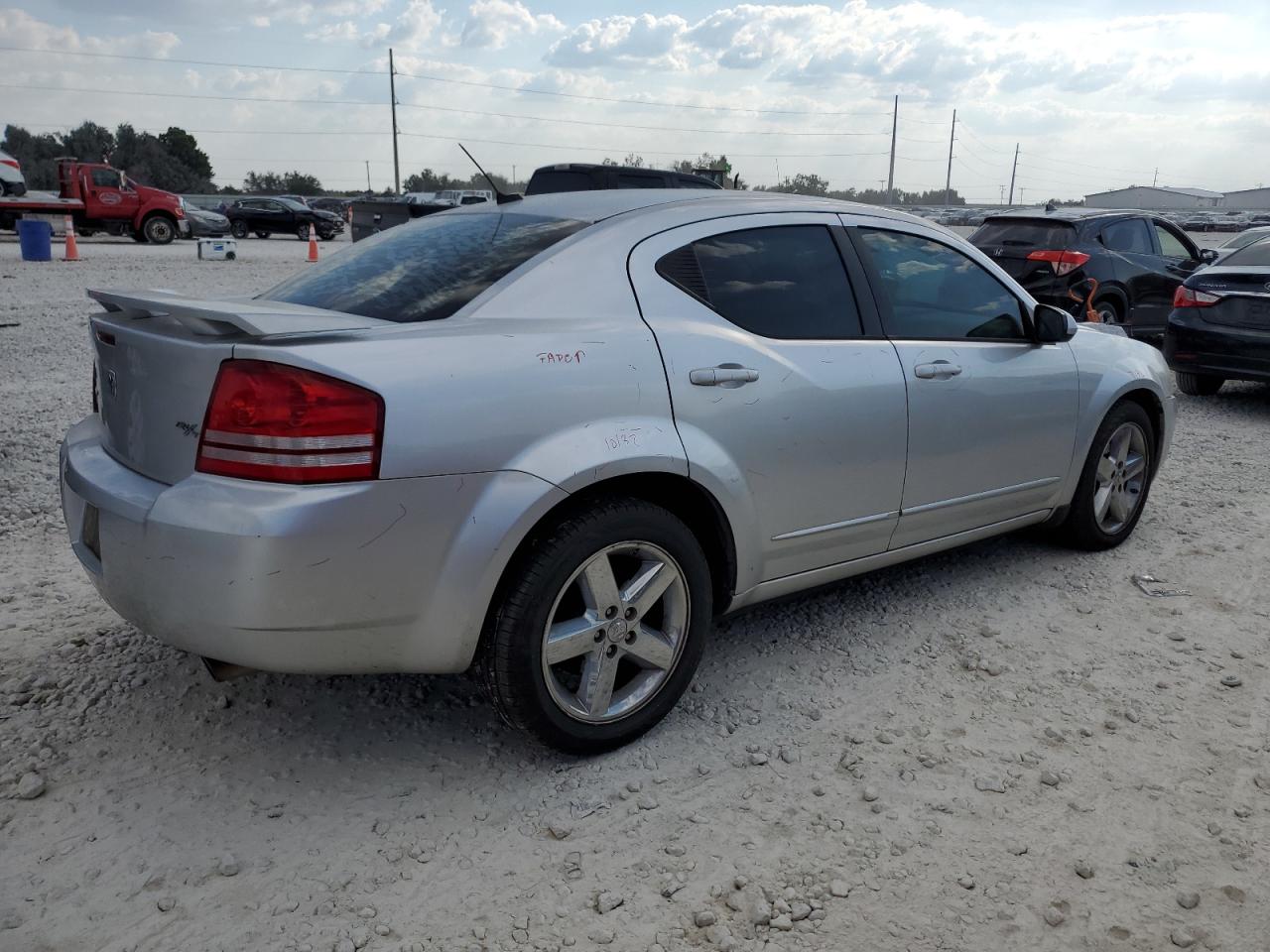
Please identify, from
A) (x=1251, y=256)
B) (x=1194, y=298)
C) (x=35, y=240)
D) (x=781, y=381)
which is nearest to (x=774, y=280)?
(x=781, y=381)

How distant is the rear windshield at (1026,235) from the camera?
10.5m

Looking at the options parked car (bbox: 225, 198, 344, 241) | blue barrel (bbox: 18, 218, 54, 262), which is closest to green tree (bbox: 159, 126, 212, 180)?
parked car (bbox: 225, 198, 344, 241)

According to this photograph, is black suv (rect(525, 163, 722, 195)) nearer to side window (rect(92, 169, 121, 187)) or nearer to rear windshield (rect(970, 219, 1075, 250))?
rear windshield (rect(970, 219, 1075, 250))

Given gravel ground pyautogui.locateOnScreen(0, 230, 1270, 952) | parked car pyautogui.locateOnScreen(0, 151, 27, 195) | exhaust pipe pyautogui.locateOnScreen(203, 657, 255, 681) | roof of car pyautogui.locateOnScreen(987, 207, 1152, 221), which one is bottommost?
gravel ground pyautogui.locateOnScreen(0, 230, 1270, 952)

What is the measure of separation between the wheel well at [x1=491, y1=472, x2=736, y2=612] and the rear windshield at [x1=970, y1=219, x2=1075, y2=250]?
8521 mm

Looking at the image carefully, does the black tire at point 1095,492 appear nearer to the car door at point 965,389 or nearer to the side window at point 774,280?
the car door at point 965,389

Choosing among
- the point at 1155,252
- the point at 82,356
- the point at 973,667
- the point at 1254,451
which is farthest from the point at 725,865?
the point at 1155,252

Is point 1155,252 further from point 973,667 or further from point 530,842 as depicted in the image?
point 530,842

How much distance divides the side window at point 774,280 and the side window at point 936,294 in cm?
23

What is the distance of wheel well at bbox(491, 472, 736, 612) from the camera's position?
283cm

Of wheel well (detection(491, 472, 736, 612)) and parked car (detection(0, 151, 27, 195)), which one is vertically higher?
parked car (detection(0, 151, 27, 195))

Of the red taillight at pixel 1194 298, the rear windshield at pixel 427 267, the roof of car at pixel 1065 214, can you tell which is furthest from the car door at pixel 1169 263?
the rear windshield at pixel 427 267

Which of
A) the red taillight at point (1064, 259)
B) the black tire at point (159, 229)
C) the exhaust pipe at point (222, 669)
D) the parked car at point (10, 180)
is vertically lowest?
the exhaust pipe at point (222, 669)

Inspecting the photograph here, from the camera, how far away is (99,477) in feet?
9.29
